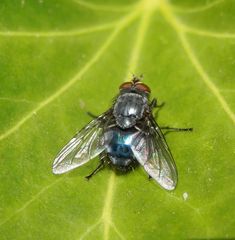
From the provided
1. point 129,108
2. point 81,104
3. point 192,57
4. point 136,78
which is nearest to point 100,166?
point 81,104

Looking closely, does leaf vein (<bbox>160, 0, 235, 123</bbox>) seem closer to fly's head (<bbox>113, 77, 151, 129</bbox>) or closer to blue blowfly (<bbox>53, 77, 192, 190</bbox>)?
blue blowfly (<bbox>53, 77, 192, 190</bbox>)

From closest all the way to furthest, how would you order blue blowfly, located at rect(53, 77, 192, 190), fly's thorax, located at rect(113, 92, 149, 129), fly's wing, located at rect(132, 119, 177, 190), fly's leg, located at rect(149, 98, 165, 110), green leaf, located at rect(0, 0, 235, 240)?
green leaf, located at rect(0, 0, 235, 240)
fly's wing, located at rect(132, 119, 177, 190)
blue blowfly, located at rect(53, 77, 192, 190)
fly's leg, located at rect(149, 98, 165, 110)
fly's thorax, located at rect(113, 92, 149, 129)

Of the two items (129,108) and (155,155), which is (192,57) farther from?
(155,155)

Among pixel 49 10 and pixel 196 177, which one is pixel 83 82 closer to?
pixel 49 10

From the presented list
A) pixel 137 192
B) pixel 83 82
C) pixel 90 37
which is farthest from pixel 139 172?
pixel 90 37

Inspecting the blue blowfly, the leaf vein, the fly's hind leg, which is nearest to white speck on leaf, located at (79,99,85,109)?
the blue blowfly

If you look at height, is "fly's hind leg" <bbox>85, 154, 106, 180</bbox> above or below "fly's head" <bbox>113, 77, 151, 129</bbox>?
below
